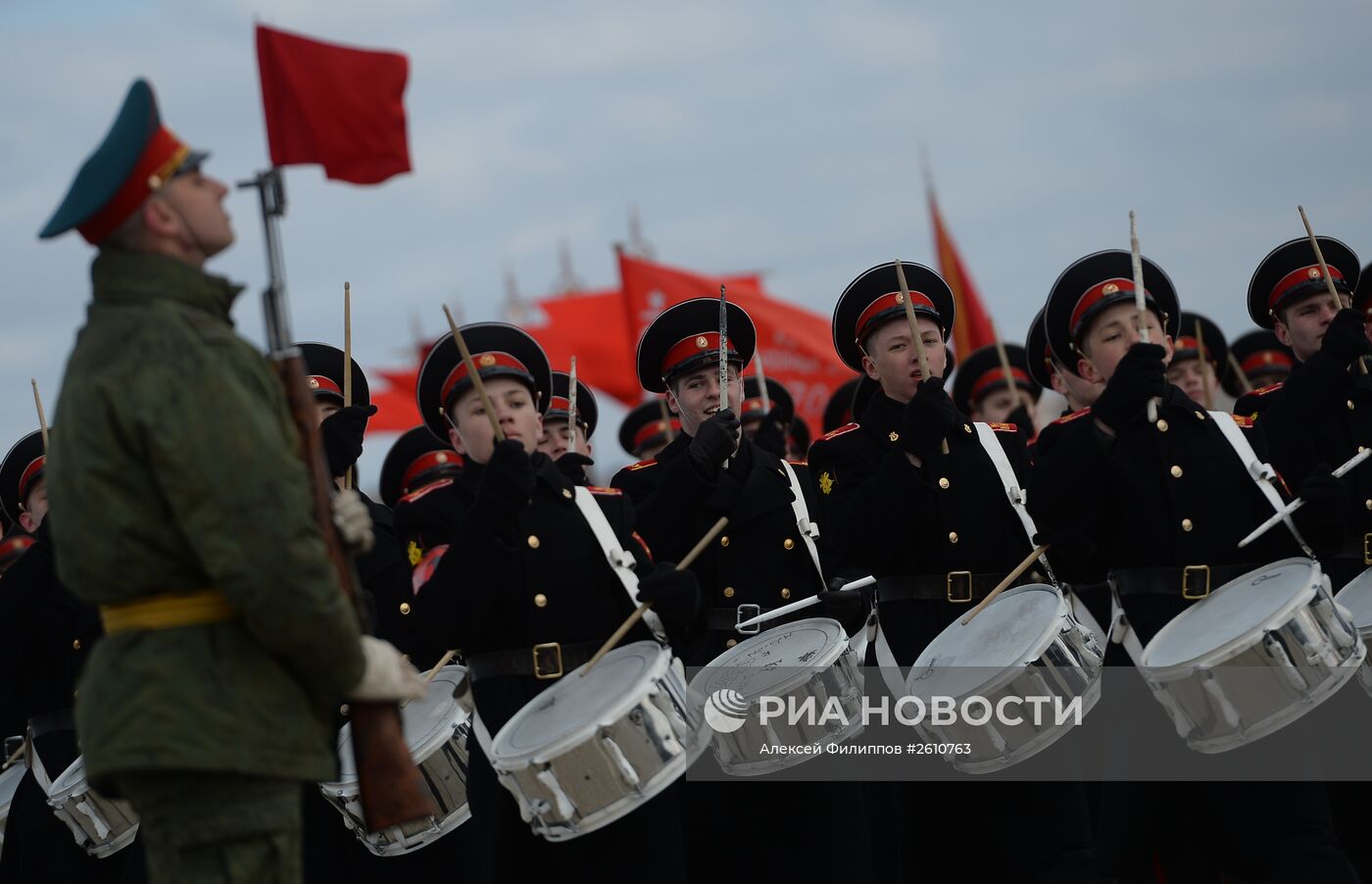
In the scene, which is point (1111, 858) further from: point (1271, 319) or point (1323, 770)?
point (1271, 319)

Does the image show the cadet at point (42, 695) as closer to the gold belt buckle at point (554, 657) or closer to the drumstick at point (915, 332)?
the gold belt buckle at point (554, 657)

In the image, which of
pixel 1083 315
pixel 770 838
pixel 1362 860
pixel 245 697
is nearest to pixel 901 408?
pixel 1083 315

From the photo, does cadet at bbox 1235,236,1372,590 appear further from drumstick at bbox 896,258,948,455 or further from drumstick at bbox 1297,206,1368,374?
drumstick at bbox 896,258,948,455

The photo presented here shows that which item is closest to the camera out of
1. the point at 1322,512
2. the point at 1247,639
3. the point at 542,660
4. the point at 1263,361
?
the point at 1247,639

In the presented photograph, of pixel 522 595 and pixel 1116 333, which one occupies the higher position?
pixel 1116 333

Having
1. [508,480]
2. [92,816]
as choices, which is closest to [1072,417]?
[508,480]

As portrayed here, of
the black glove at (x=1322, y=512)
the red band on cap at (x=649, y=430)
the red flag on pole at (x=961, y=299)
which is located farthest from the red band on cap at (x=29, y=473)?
the red flag on pole at (x=961, y=299)

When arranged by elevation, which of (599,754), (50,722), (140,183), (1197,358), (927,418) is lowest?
(50,722)

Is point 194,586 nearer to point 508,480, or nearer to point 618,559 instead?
point 508,480

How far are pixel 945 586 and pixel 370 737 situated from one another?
A: 3.55m

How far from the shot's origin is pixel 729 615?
7.34 m

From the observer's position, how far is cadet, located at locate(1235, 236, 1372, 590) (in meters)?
7.53

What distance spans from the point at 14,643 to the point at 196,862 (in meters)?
5.16

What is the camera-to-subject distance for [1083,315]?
6969 millimetres
